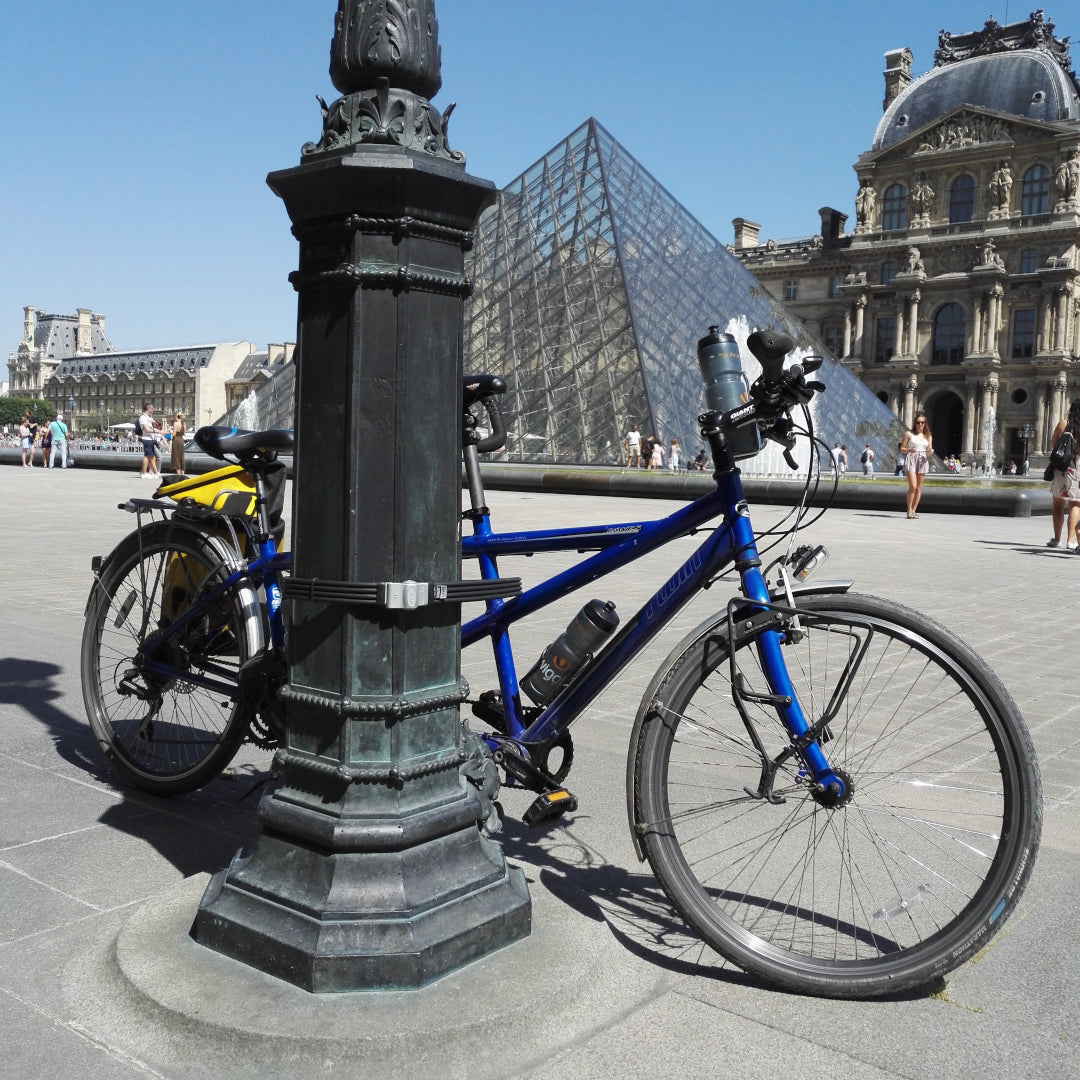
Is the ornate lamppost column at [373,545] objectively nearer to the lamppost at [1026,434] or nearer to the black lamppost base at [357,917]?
the black lamppost base at [357,917]

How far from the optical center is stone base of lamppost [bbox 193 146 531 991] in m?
2.02

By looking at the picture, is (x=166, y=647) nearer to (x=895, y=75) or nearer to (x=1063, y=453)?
(x=1063, y=453)

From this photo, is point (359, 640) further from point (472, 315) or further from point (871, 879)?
point (472, 315)

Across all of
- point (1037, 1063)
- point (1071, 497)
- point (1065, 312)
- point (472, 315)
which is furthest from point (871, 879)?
point (1065, 312)

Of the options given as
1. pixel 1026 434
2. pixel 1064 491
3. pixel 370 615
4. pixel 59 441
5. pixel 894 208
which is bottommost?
pixel 370 615

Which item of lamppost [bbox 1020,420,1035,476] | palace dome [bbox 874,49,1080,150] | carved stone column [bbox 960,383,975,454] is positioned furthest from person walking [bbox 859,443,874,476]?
palace dome [bbox 874,49,1080,150]

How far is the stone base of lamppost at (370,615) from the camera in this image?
2.02m

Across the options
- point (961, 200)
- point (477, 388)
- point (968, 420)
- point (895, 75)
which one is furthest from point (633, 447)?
point (895, 75)

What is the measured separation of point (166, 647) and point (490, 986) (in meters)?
1.64

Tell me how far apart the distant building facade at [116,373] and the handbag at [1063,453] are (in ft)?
287

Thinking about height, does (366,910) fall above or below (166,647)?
below

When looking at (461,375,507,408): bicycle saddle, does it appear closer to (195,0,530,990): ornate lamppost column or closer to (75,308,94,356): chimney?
(195,0,530,990): ornate lamppost column

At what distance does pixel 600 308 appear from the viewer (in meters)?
25.9

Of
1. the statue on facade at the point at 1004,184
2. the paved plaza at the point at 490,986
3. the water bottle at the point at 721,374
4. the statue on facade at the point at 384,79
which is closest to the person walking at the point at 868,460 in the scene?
the paved plaza at the point at 490,986
